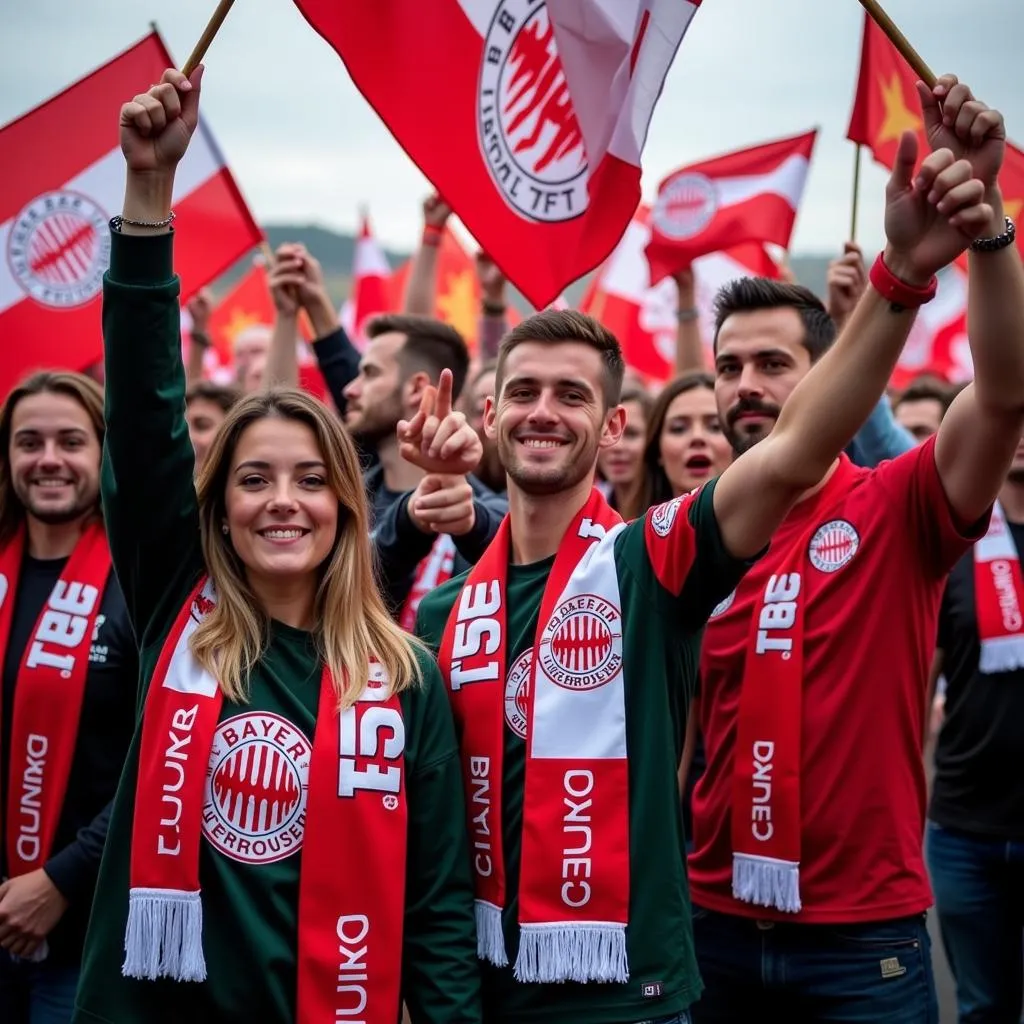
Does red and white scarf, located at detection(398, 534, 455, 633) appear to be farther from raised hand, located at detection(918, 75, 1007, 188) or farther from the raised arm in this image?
raised hand, located at detection(918, 75, 1007, 188)

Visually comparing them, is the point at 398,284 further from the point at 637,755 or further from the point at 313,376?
the point at 637,755

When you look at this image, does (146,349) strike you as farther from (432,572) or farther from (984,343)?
(432,572)

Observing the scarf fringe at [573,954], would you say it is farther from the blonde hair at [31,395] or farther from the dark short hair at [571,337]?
the blonde hair at [31,395]

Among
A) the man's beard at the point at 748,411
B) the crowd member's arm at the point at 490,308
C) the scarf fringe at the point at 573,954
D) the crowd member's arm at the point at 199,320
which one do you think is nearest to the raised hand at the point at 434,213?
the crowd member's arm at the point at 490,308

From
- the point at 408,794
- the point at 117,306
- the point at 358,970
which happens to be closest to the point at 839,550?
the point at 408,794

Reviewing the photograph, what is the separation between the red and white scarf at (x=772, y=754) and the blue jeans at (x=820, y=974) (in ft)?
0.40

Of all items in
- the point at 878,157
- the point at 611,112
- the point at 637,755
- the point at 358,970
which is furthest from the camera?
the point at 878,157

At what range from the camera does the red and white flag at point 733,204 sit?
20.5 ft

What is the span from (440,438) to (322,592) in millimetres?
482

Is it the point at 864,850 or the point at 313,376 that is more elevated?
the point at 313,376

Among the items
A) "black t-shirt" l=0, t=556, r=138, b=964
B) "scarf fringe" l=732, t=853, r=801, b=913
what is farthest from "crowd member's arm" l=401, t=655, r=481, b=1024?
"black t-shirt" l=0, t=556, r=138, b=964

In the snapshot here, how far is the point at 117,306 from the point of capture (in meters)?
2.49

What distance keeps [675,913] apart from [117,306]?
5.49ft

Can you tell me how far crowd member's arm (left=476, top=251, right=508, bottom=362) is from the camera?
20.9ft
